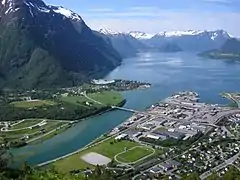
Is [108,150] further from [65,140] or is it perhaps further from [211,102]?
[211,102]

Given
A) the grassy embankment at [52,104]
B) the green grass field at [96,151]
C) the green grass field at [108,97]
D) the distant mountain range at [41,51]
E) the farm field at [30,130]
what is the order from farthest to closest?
the distant mountain range at [41,51]
the green grass field at [108,97]
the grassy embankment at [52,104]
the farm field at [30,130]
the green grass field at [96,151]

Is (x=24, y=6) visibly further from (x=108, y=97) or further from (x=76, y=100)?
(x=76, y=100)

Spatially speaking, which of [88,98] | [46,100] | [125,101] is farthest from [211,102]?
[46,100]

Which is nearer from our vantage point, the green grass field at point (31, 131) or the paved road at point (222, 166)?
the paved road at point (222, 166)

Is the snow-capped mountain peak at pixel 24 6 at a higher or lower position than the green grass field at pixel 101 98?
higher

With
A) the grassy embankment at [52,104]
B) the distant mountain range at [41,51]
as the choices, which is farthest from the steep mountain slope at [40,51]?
the grassy embankment at [52,104]

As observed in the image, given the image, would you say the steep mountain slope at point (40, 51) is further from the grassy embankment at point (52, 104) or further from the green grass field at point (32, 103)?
the green grass field at point (32, 103)
